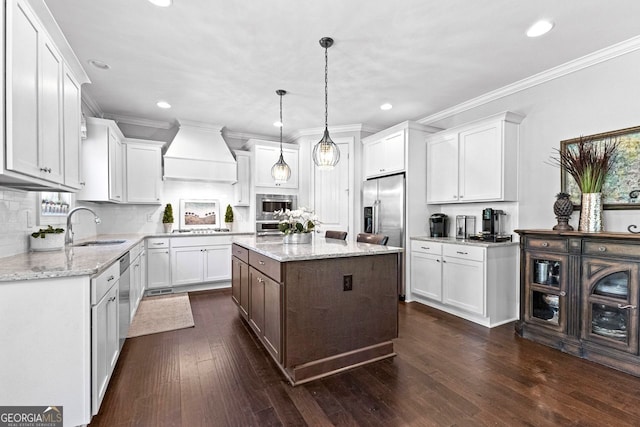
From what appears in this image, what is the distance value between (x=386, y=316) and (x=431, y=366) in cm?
50

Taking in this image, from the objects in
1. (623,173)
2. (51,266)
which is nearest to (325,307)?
(51,266)

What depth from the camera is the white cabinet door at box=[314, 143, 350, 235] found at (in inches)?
203

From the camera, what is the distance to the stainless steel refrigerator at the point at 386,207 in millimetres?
4355

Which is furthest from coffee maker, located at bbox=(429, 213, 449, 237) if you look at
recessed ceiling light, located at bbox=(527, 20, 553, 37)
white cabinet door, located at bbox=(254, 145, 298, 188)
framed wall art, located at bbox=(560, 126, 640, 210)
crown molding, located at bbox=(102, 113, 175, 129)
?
crown molding, located at bbox=(102, 113, 175, 129)

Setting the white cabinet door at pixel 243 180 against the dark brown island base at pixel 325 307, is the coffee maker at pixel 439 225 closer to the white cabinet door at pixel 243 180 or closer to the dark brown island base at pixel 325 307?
the dark brown island base at pixel 325 307

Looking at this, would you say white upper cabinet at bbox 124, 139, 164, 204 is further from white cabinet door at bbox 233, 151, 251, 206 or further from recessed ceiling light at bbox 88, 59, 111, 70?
recessed ceiling light at bbox 88, 59, 111, 70

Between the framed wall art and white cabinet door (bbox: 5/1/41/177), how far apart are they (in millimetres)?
4385

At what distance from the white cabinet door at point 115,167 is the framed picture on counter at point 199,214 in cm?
99

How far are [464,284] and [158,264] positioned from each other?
13.7 feet

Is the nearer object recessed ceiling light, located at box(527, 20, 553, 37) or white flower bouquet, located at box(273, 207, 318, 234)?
recessed ceiling light, located at box(527, 20, 553, 37)

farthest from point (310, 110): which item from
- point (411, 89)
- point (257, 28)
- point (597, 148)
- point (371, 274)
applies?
point (597, 148)

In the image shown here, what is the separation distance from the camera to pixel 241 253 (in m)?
3.35

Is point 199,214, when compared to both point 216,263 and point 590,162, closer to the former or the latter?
point 216,263

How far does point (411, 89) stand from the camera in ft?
12.3
